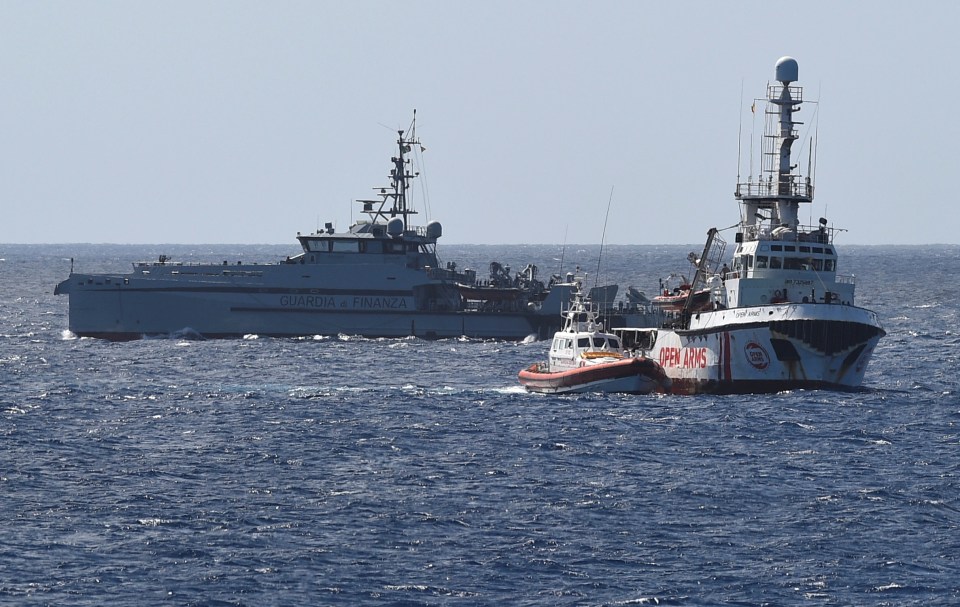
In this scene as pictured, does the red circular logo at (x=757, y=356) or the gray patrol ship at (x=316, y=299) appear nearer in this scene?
the red circular logo at (x=757, y=356)

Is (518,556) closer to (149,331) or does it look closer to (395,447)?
(395,447)

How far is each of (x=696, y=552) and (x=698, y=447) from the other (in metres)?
14.0

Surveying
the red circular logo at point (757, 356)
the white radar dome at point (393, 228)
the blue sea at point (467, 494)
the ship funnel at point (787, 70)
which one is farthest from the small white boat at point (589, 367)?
the white radar dome at point (393, 228)

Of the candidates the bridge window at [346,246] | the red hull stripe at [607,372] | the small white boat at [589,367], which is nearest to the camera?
the red hull stripe at [607,372]

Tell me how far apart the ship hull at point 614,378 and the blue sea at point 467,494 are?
0.83 metres

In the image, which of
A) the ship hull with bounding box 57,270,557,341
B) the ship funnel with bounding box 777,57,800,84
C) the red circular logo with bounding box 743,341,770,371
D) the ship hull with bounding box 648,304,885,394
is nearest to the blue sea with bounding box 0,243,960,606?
the ship hull with bounding box 648,304,885,394

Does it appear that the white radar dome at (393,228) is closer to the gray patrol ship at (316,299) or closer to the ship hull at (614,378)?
the gray patrol ship at (316,299)

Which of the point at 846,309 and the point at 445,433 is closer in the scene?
the point at 445,433

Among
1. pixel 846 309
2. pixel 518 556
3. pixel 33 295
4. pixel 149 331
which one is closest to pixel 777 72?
pixel 846 309

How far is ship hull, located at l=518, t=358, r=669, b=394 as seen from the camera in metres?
58.6

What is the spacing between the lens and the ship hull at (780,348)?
5562 centimetres

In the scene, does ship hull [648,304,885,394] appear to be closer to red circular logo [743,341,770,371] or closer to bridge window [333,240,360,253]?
red circular logo [743,341,770,371]

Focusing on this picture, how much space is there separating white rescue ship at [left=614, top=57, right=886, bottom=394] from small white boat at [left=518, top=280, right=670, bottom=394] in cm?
209

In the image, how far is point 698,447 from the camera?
46.4 metres
